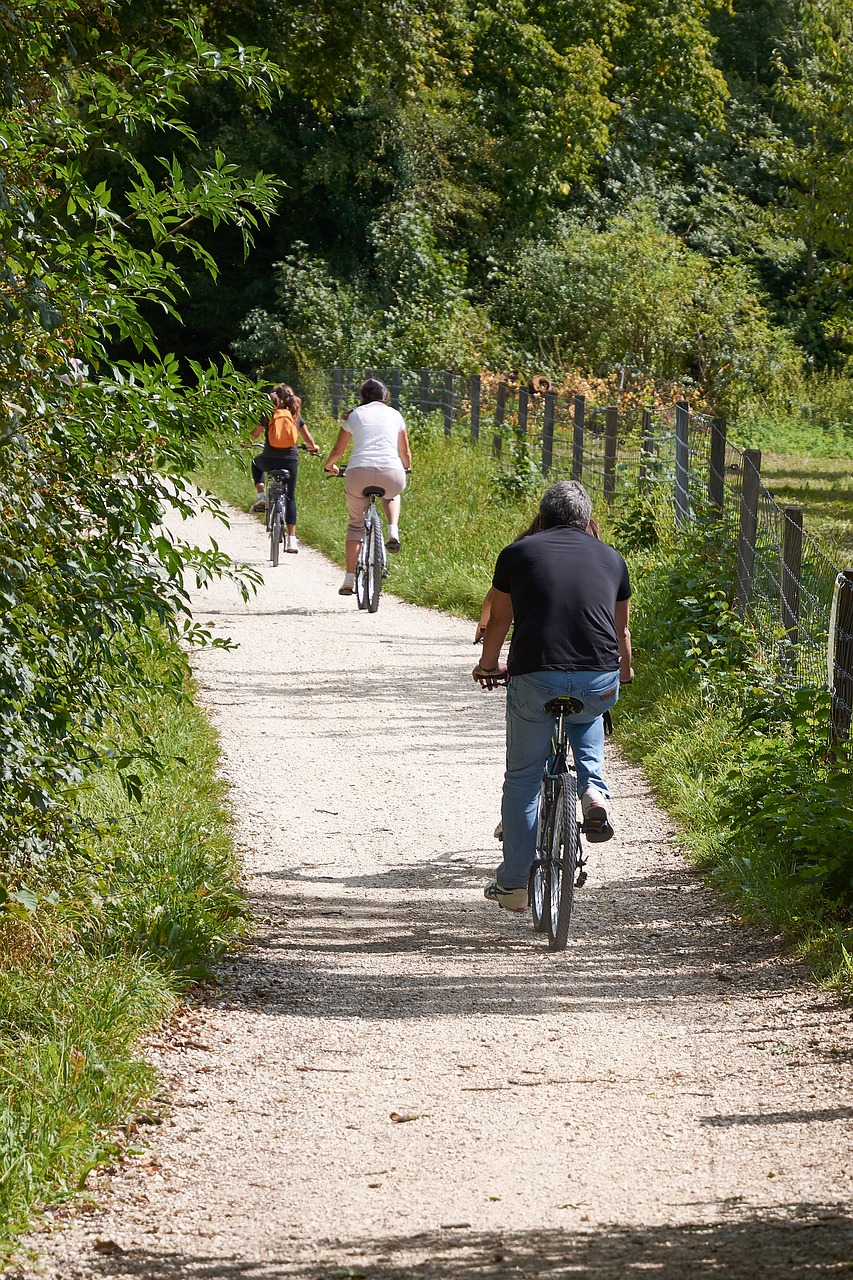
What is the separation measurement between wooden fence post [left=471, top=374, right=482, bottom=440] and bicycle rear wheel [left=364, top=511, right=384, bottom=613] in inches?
352

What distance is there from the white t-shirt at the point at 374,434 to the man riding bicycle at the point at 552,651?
6886 mm

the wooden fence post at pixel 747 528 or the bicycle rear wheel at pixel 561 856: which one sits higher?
the wooden fence post at pixel 747 528

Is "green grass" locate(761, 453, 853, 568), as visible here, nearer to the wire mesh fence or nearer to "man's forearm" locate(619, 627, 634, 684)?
the wire mesh fence

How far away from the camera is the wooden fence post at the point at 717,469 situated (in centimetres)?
1128

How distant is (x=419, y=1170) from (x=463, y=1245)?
529mm

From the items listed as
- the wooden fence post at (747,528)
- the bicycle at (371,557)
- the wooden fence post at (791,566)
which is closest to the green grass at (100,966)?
the wooden fence post at (791,566)

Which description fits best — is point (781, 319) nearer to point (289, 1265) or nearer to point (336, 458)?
point (336, 458)

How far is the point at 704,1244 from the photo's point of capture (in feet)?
12.4

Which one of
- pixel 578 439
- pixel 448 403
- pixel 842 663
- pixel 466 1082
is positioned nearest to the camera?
pixel 466 1082

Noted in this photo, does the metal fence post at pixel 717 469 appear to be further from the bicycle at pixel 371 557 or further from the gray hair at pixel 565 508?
the gray hair at pixel 565 508

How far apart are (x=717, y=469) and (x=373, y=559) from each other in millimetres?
3508

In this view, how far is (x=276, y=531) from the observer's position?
16.2 m

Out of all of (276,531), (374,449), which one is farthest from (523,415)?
(374,449)

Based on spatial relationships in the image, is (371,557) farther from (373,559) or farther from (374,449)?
(374,449)
